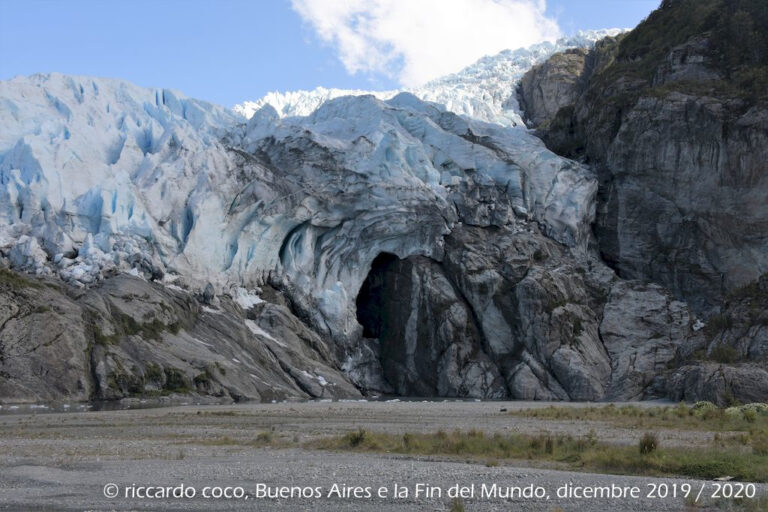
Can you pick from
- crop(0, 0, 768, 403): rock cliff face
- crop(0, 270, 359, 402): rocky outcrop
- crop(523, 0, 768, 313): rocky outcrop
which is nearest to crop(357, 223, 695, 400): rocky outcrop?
crop(0, 0, 768, 403): rock cliff face

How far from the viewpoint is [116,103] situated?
73.2 meters

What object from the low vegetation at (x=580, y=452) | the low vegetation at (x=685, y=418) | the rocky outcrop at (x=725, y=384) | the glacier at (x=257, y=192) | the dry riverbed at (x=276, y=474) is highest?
the glacier at (x=257, y=192)

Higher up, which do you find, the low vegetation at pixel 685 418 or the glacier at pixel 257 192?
the glacier at pixel 257 192

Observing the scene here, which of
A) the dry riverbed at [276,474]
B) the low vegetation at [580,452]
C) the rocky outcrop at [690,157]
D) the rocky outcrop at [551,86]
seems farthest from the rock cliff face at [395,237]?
the low vegetation at [580,452]

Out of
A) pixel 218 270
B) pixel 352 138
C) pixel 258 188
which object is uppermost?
pixel 352 138

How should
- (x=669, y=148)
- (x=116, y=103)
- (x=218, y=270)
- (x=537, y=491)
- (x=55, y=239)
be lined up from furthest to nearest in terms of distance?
(x=116, y=103) → (x=669, y=148) → (x=218, y=270) → (x=55, y=239) → (x=537, y=491)

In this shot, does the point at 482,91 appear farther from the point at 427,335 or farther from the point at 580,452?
the point at 580,452

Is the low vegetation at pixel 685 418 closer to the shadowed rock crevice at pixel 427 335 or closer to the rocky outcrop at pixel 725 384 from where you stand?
the rocky outcrop at pixel 725 384

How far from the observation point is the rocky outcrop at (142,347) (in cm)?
4416

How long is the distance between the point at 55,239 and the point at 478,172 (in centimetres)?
3950

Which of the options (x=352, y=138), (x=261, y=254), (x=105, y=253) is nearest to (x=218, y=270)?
(x=261, y=254)

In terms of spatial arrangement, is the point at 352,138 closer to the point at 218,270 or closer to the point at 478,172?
the point at 478,172

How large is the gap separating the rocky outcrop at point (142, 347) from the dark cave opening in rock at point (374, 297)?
1119cm

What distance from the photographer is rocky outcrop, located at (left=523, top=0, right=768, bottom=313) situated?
64.8 m
